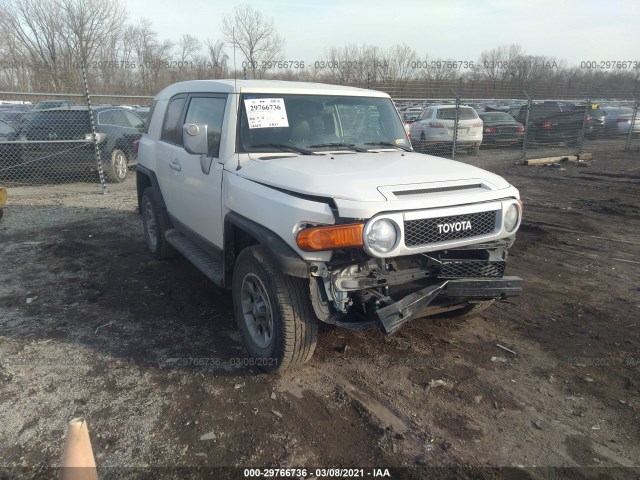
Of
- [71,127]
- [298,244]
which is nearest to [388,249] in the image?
[298,244]

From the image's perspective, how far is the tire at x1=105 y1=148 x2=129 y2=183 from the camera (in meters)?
11.0

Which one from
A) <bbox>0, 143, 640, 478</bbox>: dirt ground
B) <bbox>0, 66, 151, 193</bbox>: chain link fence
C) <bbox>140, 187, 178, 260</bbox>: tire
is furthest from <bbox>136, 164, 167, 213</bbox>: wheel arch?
<bbox>0, 66, 151, 193</bbox>: chain link fence

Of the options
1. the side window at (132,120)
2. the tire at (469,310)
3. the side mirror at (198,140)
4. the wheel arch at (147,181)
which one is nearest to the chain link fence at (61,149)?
the side window at (132,120)

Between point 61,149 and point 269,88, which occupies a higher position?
point 269,88

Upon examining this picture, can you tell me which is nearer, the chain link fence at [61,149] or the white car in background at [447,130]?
the chain link fence at [61,149]

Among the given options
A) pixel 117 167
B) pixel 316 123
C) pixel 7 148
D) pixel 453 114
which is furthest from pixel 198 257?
pixel 453 114

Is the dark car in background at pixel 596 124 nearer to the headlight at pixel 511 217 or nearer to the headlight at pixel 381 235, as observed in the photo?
the headlight at pixel 511 217

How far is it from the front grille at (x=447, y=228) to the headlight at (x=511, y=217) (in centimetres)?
10

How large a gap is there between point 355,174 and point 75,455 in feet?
7.31

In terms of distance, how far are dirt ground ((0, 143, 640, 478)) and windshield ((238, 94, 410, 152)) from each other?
1.64 metres

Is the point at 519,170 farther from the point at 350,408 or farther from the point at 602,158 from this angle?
the point at 350,408

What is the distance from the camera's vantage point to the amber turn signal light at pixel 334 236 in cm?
282

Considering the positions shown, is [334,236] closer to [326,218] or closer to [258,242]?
[326,218]

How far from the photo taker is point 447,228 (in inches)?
121
